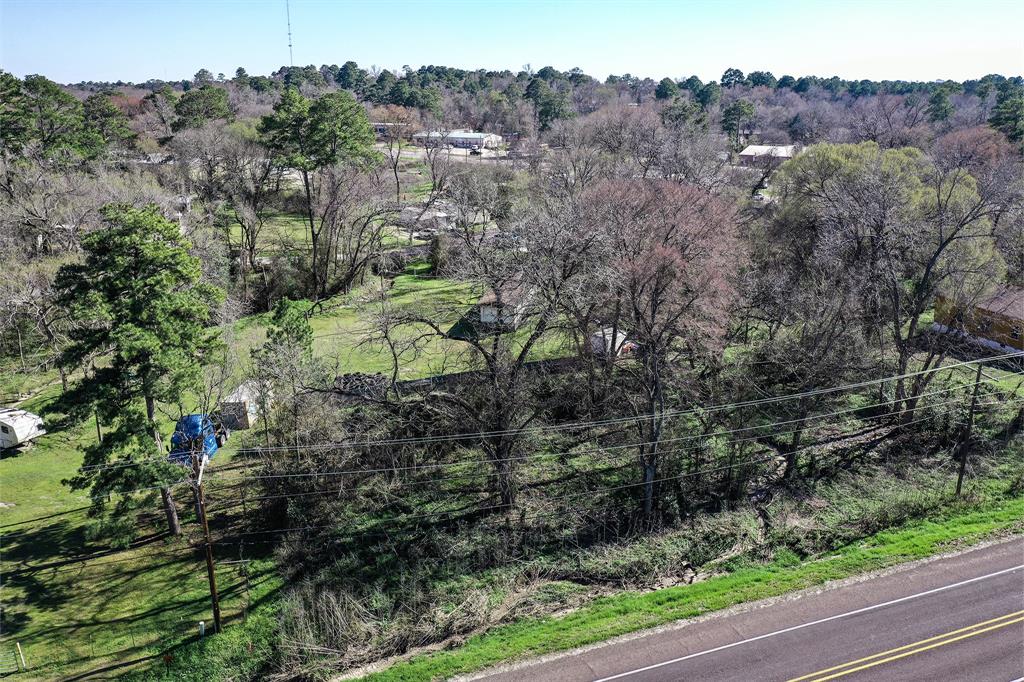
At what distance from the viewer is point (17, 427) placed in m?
21.3

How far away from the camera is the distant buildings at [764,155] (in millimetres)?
60491

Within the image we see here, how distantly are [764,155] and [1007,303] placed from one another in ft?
126

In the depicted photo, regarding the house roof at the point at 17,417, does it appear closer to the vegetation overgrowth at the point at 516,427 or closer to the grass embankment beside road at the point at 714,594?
the vegetation overgrowth at the point at 516,427

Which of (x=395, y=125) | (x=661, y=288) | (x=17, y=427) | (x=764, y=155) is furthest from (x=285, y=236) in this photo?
(x=764, y=155)

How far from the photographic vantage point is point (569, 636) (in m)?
14.3

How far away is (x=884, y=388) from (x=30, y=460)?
29003 millimetres

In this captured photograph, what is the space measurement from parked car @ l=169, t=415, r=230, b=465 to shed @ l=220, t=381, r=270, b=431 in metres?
0.44

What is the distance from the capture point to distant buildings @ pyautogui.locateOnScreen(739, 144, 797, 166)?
60491mm

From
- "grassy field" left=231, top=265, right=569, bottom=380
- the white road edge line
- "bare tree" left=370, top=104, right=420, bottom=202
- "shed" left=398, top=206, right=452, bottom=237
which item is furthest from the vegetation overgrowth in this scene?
"bare tree" left=370, top=104, right=420, bottom=202

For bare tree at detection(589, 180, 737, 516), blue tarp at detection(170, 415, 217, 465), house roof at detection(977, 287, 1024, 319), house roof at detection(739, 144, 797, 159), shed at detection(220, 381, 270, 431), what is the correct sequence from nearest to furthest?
blue tarp at detection(170, 415, 217, 465) → bare tree at detection(589, 180, 737, 516) → shed at detection(220, 381, 270, 431) → house roof at detection(977, 287, 1024, 319) → house roof at detection(739, 144, 797, 159)

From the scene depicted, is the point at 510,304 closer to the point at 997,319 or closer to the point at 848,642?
the point at 848,642

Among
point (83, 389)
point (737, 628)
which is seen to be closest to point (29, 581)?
point (83, 389)

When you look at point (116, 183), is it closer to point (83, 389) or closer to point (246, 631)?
point (83, 389)

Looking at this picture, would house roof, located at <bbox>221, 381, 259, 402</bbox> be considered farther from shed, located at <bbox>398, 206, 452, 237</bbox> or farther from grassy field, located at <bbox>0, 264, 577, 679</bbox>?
shed, located at <bbox>398, 206, 452, 237</bbox>
